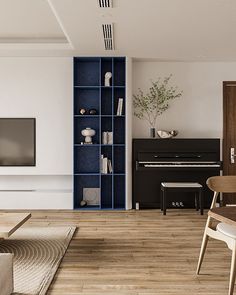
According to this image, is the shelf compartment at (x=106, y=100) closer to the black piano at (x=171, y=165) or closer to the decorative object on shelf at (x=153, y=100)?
the decorative object on shelf at (x=153, y=100)

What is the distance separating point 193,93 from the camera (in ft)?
20.5

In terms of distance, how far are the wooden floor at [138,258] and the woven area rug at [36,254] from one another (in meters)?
0.09

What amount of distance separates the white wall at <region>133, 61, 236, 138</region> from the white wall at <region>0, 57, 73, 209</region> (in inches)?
46.3

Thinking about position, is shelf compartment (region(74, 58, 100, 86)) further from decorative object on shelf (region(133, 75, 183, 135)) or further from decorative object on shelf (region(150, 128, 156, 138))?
decorative object on shelf (region(150, 128, 156, 138))

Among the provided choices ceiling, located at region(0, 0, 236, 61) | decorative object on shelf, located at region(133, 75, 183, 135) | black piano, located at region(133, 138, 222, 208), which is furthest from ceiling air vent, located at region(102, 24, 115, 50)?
black piano, located at region(133, 138, 222, 208)

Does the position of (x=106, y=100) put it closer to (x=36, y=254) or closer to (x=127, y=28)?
(x=127, y=28)

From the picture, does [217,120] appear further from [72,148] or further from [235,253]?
[235,253]

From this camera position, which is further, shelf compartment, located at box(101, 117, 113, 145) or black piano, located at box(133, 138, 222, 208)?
shelf compartment, located at box(101, 117, 113, 145)

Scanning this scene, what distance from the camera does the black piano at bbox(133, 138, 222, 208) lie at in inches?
229

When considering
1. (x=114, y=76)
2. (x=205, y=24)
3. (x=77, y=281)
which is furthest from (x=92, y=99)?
(x=77, y=281)

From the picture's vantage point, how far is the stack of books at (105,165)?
6.02 m

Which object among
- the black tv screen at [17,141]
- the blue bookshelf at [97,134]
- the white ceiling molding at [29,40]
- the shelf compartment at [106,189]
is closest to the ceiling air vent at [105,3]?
the white ceiling molding at [29,40]

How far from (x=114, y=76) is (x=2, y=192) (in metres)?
2.61

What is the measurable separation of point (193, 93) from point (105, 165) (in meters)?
1.90
